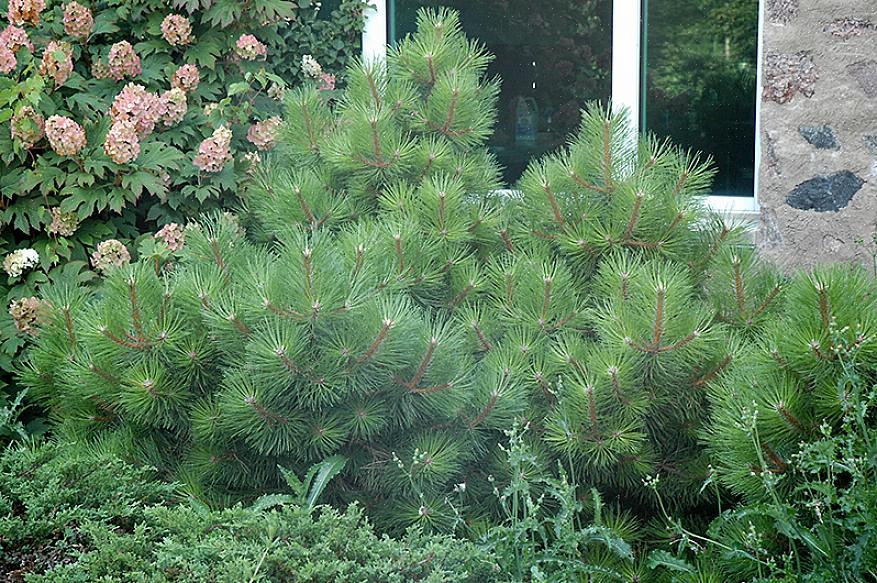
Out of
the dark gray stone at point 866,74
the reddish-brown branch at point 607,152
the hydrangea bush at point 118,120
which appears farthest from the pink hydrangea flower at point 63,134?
the dark gray stone at point 866,74

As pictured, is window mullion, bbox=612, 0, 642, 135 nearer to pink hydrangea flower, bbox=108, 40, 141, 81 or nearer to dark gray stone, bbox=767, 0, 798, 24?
dark gray stone, bbox=767, 0, 798, 24

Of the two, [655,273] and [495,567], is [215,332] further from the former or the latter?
[655,273]

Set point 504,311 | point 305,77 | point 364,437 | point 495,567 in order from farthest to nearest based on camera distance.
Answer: point 305,77 < point 504,311 < point 364,437 < point 495,567

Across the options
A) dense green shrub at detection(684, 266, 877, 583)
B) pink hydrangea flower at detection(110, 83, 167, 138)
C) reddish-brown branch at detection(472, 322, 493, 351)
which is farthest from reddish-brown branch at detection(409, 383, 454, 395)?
pink hydrangea flower at detection(110, 83, 167, 138)

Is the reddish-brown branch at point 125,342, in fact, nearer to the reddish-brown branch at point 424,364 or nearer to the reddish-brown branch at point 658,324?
the reddish-brown branch at point 424,364

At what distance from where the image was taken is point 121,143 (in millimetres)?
3426

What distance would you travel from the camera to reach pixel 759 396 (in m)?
2.09

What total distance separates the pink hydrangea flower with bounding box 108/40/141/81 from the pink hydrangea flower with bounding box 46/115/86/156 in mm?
364

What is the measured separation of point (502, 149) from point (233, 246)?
1802 mm

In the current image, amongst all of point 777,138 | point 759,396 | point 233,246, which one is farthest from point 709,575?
point 777,138

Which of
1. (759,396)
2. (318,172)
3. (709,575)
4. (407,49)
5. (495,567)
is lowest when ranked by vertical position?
(709,575)

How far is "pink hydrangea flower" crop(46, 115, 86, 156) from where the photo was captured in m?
3.43

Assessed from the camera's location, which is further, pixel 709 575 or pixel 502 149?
pixel 502 149

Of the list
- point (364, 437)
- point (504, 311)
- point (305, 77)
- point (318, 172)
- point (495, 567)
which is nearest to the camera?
point (495, 567)
